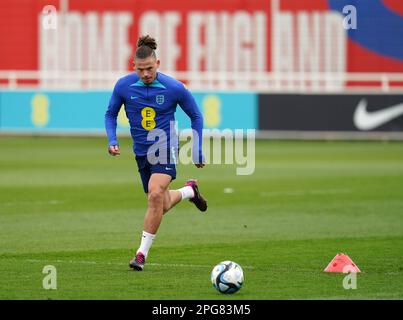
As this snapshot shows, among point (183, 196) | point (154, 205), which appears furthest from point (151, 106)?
point (183, 196)

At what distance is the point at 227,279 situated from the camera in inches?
413

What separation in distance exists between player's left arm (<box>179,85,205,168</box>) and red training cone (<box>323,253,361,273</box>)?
1.78m

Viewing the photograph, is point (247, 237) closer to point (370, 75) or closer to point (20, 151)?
point (20, 151)

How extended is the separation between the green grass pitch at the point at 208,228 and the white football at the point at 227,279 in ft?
0.29

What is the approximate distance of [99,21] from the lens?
40.5 meters

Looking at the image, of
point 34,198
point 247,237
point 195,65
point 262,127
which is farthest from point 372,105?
point 247,237

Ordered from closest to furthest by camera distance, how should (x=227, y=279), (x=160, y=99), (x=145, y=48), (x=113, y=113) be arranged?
(x=227, y=279), (x=145, y=48), (x=160, y=99), (x=113, y=113)

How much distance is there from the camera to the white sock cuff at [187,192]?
1368 cm


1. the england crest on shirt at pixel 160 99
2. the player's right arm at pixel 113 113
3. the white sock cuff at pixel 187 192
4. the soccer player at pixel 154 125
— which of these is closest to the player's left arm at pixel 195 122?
the soccer player at pixel 154 125

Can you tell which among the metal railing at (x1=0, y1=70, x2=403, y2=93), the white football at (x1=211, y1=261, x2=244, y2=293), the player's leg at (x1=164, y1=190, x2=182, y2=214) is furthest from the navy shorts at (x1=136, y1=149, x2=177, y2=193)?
the metal railing at (x1=0, y1=70, x2=403, y2=93)

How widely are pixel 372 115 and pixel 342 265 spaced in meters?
22.8

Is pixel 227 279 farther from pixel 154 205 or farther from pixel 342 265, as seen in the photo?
pixel 154 205

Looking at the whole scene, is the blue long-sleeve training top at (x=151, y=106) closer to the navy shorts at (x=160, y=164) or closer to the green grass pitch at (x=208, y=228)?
the navy shorts at (x=160, y=164)

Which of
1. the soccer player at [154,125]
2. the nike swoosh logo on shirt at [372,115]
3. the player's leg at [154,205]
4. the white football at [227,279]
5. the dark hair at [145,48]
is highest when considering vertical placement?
the nike swoosh logo on shirt at [372,115]
